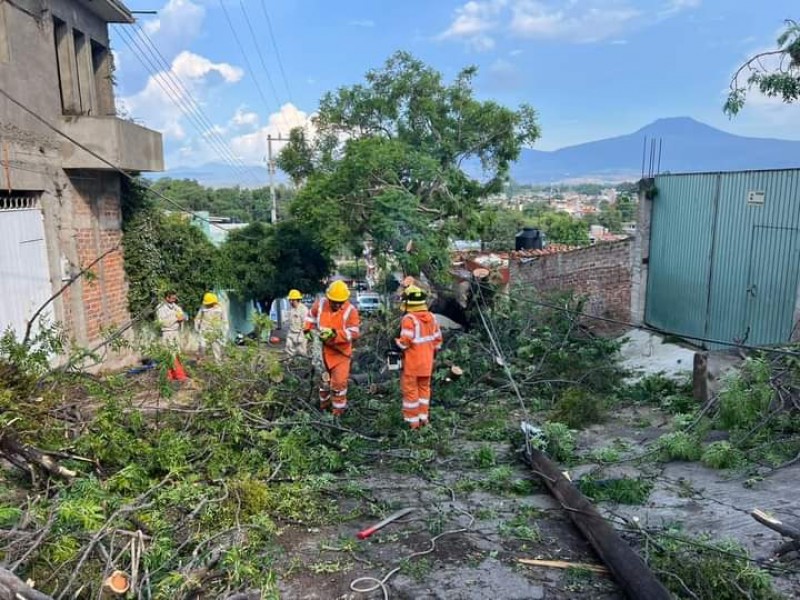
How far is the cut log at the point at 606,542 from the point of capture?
3010mm

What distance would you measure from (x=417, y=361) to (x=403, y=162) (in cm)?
574

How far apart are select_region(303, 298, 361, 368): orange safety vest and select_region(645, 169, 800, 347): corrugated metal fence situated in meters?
4.57

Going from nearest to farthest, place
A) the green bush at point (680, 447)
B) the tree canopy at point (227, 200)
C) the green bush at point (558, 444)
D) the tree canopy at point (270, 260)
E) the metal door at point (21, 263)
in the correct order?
the green bush at point (680, 447), the green bush at point (558, 444), the metal door at point (21, 263), the tree canopy at point (270, 260), the tree canopy at point (227, 200)

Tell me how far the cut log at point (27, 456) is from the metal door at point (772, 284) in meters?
7.78

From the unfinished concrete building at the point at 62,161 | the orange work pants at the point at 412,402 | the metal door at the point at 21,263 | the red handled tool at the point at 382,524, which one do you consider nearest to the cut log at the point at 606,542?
the red handled tool at the point at 382,524

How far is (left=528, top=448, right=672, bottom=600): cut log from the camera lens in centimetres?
301

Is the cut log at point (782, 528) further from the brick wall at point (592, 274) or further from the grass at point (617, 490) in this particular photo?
the brick wall at point (592, 274)

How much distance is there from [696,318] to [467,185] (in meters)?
7.16

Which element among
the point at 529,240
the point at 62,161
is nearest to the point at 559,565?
the point at 62,161

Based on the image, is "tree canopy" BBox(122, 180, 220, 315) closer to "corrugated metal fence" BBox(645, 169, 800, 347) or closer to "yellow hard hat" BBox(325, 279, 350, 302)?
"yellow hard hat" BBox(325, 279, 350, 302)

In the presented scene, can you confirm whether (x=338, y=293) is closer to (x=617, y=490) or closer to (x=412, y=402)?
(x=412, y=402)

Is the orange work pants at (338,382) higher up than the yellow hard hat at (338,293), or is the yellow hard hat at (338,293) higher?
the yellow hard hat at (338,293)

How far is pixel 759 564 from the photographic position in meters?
3.39

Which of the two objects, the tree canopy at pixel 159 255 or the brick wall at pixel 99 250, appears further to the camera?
the tree canopy at pixel 159 255
